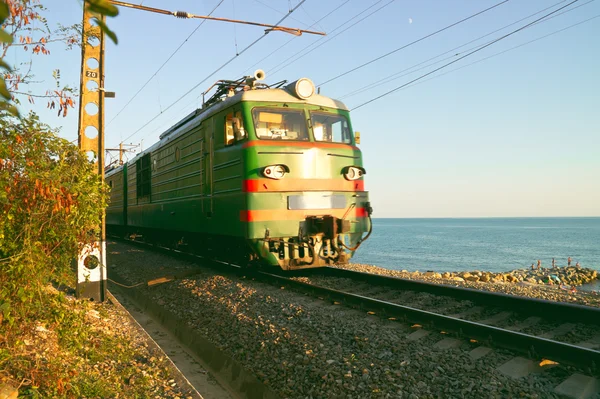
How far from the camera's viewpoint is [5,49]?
360 centimetres

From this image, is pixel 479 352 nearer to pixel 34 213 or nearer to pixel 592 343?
pixel 592 343

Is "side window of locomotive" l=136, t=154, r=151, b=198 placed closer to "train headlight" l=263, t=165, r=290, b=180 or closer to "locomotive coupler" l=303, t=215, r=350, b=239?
"train headlight" l=263, t=165, r=290, b=180

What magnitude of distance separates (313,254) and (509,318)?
377 centimetres

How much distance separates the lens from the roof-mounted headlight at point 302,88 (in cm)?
933

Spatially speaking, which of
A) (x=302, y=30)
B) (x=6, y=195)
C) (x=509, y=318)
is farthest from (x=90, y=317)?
(x=302, y=30)

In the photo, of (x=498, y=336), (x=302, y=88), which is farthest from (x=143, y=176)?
(x=498, y=336)

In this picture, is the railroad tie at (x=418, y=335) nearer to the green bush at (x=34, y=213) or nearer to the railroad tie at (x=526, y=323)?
the railroad tie at (x=526, y=323)

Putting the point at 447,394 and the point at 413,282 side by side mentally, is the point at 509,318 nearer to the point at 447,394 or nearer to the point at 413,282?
the point at 413,282

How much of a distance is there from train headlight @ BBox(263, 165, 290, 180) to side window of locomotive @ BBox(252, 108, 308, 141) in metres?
0.62

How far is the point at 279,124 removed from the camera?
9133mm

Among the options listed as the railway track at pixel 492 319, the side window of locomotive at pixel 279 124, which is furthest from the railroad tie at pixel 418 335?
the side window of locomotive at pixel 279 124

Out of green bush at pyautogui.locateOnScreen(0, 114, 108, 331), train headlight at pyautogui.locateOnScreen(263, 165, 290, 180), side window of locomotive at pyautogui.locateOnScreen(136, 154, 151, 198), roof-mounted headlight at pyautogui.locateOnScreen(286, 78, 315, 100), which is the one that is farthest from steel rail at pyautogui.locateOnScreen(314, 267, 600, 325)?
side window of locomotive at pyautogui.locateOnScreen(136, 154, 151, 198)

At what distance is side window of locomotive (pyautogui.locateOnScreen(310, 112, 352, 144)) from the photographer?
372 inches

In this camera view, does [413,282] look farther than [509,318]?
Yes
